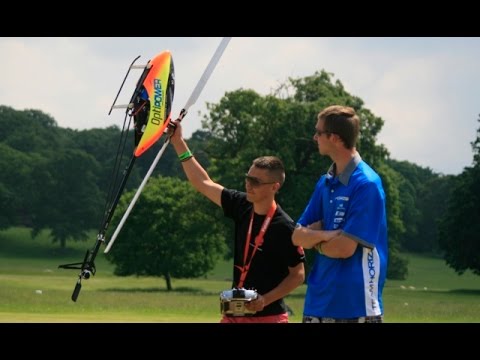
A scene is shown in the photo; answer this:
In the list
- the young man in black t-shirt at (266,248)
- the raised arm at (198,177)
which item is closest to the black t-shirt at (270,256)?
the young man in black t-shirt at (266,248)

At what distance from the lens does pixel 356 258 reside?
5.76 m

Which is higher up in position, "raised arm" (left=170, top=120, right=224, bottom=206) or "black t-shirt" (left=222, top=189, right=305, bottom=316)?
"raised arm" (left=170, top=120, right=224, bottom=206)

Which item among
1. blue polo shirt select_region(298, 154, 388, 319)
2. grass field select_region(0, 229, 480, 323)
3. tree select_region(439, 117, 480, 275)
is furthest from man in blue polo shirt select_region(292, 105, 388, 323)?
tree select_region(439, 117, 480, 275)

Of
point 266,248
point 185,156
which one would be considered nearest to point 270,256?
point 266,248

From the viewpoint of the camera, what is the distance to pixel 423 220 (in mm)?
129000

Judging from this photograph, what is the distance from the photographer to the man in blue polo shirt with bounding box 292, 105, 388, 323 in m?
5.72

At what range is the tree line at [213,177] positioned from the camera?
64438mm

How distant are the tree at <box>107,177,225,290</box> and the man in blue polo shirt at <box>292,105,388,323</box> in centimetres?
7543

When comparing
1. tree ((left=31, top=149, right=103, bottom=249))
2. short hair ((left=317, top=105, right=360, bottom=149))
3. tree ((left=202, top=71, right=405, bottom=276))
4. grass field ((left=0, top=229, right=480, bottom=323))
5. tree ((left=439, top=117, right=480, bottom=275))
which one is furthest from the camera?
tree ((left=31, top=149, right=103, bottom=249))

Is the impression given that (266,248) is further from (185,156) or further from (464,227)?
(464,227)

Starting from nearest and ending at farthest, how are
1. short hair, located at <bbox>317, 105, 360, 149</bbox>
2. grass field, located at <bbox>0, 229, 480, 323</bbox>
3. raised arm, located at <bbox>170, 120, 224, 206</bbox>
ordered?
short hair, located at <bbox>317, 105, 360, 149</bbox>
raised arm, located at <bbox>170, 120, 224, 206</bbox>
grass field, located at <bbox>0, 229, 480, 323</bbox>

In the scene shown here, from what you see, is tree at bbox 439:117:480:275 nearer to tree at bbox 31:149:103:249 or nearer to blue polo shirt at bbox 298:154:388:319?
tree at bbox 31:149:103:249
